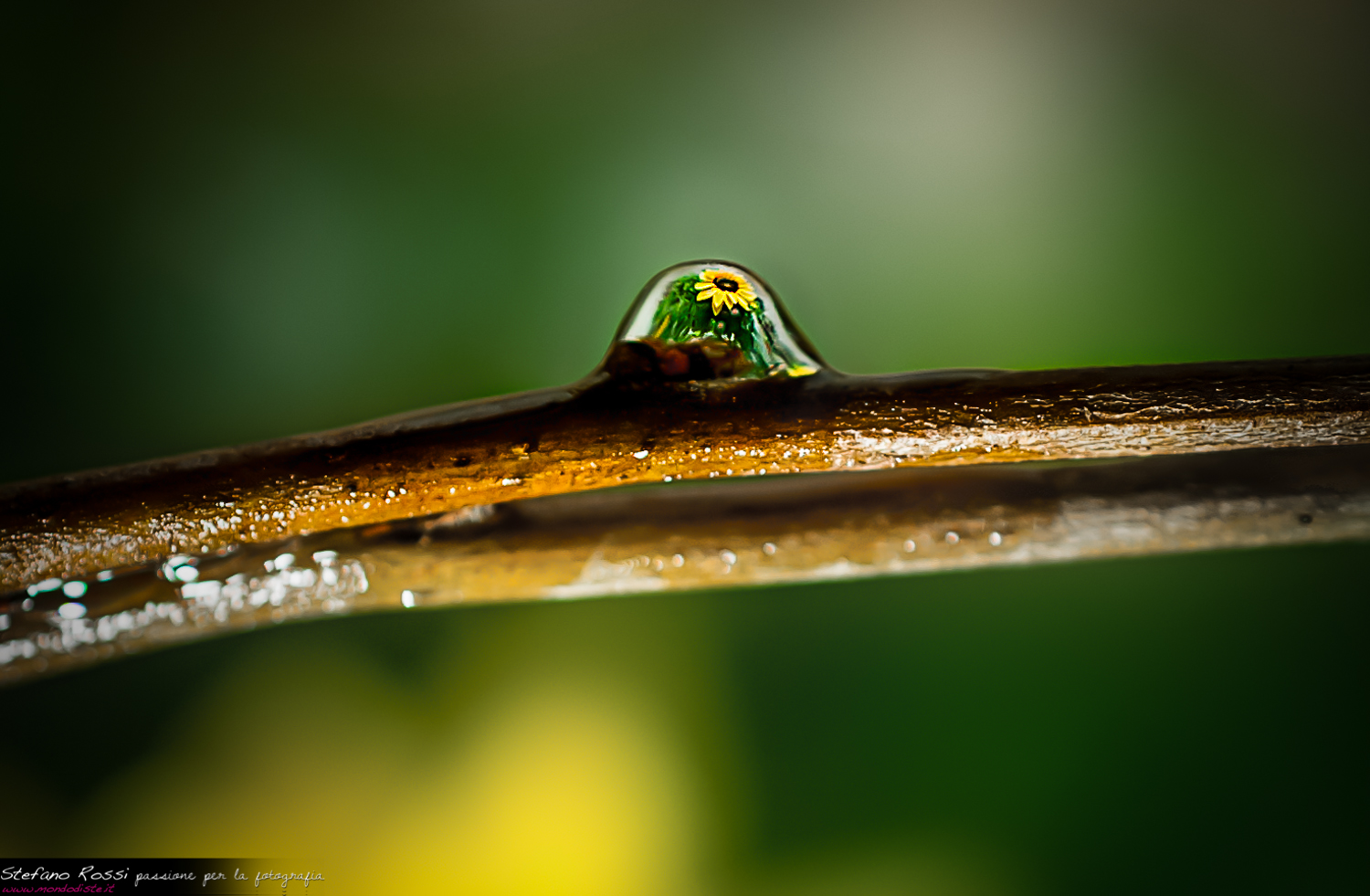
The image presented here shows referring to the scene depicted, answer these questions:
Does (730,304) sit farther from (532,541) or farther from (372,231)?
(372,231)

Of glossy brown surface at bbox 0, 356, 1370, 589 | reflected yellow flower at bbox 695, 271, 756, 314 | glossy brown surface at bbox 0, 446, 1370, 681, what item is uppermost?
reflected yellow flower at bbox 695, 271, 756, 314

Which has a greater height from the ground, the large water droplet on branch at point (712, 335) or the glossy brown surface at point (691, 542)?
the large water droplet on branch at point (712, 335)

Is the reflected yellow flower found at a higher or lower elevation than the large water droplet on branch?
higher

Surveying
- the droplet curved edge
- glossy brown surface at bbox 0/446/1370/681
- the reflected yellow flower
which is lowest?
glossy brown surface at bbox 0/446/1370/681

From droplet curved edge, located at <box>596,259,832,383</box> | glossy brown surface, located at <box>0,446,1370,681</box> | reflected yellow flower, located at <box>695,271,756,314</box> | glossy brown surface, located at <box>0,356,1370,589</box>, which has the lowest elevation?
glossy brown surface, located at <box>0,446,1370,681</box>

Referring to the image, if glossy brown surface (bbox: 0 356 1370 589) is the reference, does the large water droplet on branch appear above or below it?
above

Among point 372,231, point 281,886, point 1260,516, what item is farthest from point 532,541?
point 372,231

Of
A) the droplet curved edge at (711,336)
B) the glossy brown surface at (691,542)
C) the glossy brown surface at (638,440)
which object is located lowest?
the glossy brown surface at (691,542)
